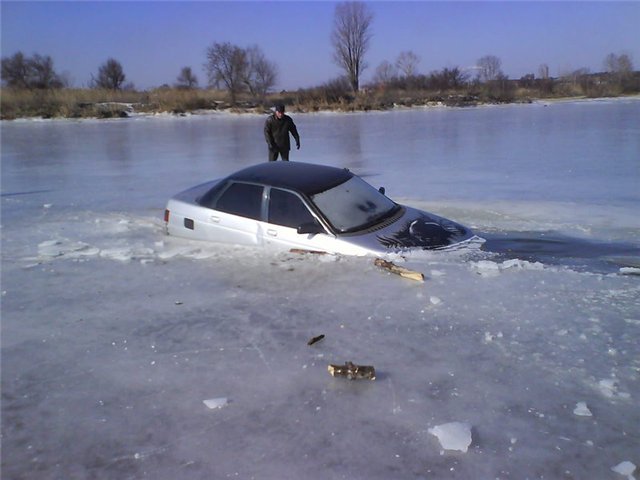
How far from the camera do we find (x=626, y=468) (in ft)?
8.31

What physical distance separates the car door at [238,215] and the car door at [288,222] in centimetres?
15

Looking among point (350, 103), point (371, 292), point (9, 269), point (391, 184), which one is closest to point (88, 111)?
point (350, 103)

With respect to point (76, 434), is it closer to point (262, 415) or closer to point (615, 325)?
point (262, 415)

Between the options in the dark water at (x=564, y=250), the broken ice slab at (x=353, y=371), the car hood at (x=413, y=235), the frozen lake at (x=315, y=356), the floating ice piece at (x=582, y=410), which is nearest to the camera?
the frozen lake at (x=315, y=356)

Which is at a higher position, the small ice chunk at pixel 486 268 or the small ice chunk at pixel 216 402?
the small ice chunk at pixel 486 268

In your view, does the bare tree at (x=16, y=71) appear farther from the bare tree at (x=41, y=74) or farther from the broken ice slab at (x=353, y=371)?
the broken ice slab at (x=353, y=371)

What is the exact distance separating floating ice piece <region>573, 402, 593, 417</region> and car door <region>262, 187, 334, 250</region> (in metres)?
3.17

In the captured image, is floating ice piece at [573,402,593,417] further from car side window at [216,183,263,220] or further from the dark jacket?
the dark jacket

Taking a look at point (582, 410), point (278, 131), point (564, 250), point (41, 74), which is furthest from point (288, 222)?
point (41, 74)

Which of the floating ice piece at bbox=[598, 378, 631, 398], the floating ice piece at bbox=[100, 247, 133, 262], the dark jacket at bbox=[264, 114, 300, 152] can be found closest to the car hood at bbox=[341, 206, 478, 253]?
the floating ice piece at bbox=[100, 247, 133, 262]

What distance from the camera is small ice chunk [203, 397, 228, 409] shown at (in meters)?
3.11

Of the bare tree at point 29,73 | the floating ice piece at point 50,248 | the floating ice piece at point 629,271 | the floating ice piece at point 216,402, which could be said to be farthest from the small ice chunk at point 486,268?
the bare tree at point 29,73

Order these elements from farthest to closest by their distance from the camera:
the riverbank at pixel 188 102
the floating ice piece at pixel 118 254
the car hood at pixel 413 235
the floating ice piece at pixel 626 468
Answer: the riverbank at pixel 188 102, the floating ice piece at pixel 118 254, the car hood at pixel 413 235, the floating ice piece at pixel 626 468

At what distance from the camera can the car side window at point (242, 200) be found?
20.6 feet
